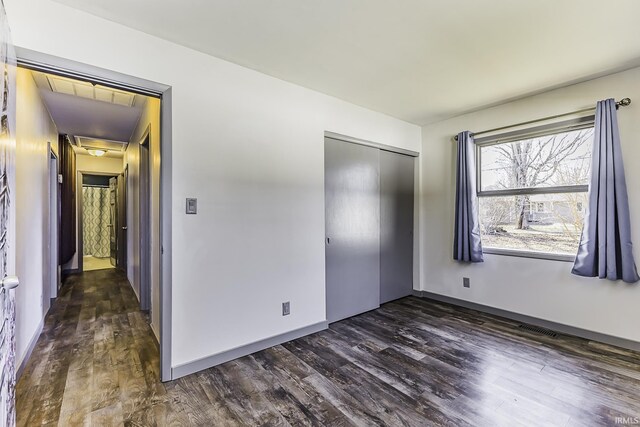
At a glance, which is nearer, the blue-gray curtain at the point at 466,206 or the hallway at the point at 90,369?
the hallway at the point at 90,369

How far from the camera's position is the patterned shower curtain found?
7574mm

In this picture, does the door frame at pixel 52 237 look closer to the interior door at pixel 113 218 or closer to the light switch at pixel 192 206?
the interior door at pixel 113 218

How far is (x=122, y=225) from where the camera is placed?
5.86 m

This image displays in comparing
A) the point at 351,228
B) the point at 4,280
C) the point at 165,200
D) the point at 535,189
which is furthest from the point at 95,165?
the point at 535,189

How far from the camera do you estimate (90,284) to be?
496 centimetres

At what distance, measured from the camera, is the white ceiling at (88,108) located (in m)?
2.80

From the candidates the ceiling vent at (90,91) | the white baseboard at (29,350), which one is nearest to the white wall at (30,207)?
the white baseboard at (29,350)

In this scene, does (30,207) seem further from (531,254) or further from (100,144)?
(531,254)

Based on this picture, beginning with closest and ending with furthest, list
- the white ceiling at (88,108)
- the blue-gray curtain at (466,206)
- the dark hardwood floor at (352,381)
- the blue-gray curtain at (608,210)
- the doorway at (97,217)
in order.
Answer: the dark hardwood floor at (352,381), the blue-gray curtain at (608,210), the white ceiling at (88,108), the blue-gray curtain at (466,206), the doorway at (97,217)

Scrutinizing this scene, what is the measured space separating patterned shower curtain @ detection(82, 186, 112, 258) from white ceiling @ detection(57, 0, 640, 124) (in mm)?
7247

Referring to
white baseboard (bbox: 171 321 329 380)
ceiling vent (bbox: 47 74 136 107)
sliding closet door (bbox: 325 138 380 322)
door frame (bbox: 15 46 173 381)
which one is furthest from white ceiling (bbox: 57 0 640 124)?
white baseboard (bbox: 171 321 329 380)

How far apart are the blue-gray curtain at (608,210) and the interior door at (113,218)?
7.90 metres

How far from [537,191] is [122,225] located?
6.84 m

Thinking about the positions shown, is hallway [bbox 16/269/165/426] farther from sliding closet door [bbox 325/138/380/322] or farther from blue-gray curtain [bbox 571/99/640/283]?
blue-gray curtain [bbox 571/99/640/283]
